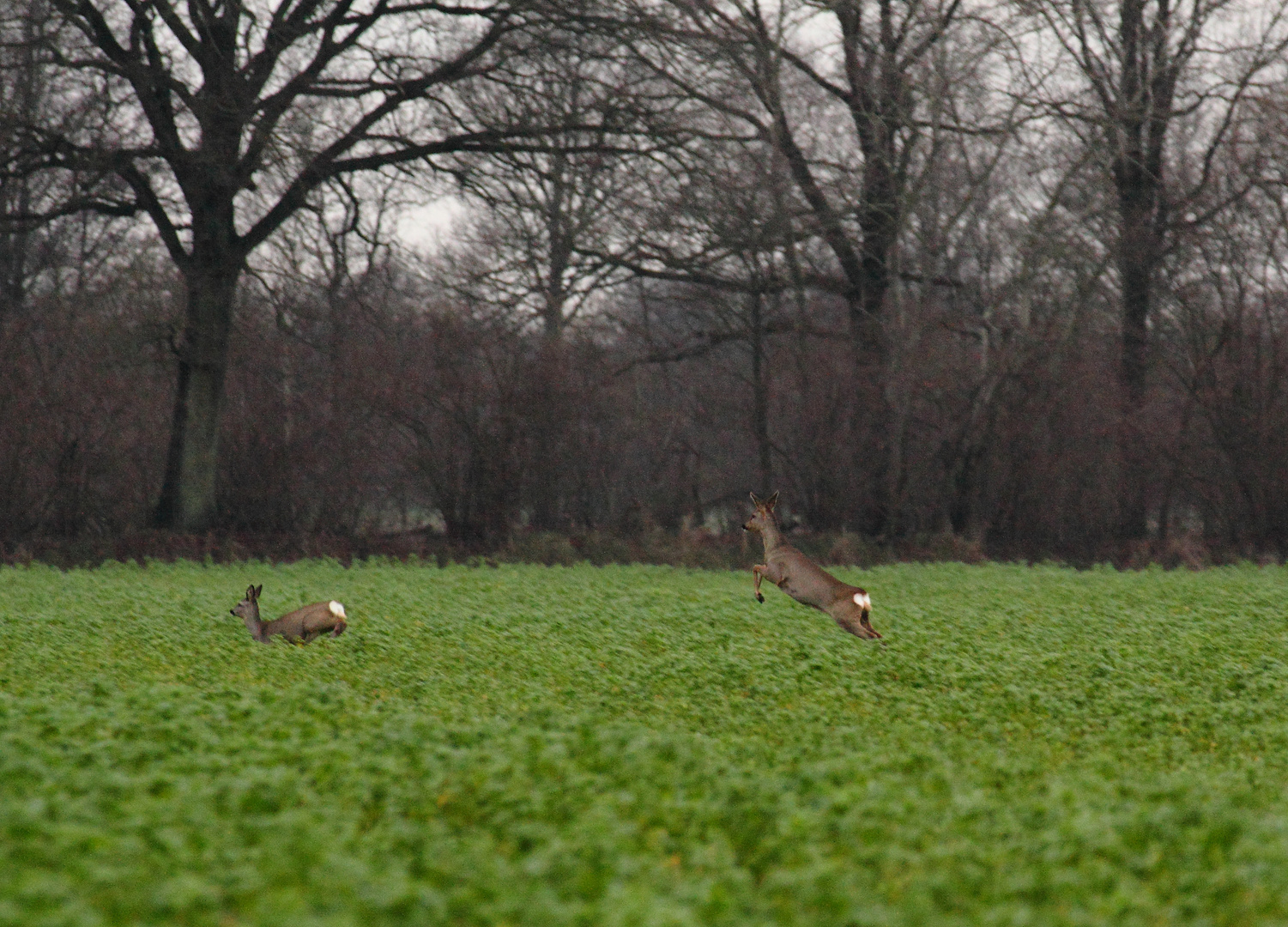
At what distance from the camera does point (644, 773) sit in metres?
6.74

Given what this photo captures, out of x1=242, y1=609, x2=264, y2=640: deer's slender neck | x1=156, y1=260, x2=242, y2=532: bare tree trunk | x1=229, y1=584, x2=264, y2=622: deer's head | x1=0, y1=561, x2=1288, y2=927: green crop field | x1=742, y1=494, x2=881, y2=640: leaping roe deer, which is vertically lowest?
x1=0, y1=561, x2=1288, y2=927: green crop field

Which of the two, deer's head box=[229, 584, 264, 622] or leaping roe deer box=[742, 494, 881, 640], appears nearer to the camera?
leaping roe deer box=[742, 494, 881, 640]

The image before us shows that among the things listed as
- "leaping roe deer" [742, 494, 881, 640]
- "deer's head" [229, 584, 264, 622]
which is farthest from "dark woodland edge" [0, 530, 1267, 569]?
"leaping roe deer" [742, 494, 881, 640]

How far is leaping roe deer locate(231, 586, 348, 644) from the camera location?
39.3ft

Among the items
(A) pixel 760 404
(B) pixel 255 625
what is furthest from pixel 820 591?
(A) pixel 760 404

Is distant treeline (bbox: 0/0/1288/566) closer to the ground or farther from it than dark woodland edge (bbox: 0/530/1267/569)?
farther from it

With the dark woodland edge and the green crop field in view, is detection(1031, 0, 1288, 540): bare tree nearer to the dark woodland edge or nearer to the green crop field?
the dark woodland edge

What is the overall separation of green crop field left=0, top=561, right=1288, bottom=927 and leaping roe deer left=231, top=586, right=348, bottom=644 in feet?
0.64

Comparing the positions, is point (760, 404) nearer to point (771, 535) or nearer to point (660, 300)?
point (660, 300)

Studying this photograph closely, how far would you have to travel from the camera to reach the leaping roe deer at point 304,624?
39.3ft

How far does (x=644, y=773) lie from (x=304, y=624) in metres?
6.17

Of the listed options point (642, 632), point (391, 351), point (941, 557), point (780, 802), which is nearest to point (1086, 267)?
point (941, 557)

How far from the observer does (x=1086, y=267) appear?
29375 mm

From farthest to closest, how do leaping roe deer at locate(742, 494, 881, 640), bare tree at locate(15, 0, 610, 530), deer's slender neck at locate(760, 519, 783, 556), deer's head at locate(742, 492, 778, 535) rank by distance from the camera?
bare tree at locate(15, 0, 610, 530) → deer's head at locate(742, 492, 778, 535) → deer's slender neck at locate(760, 519, 783, 556) → leaping roe deer at locate(742, 494, 881, 640)
